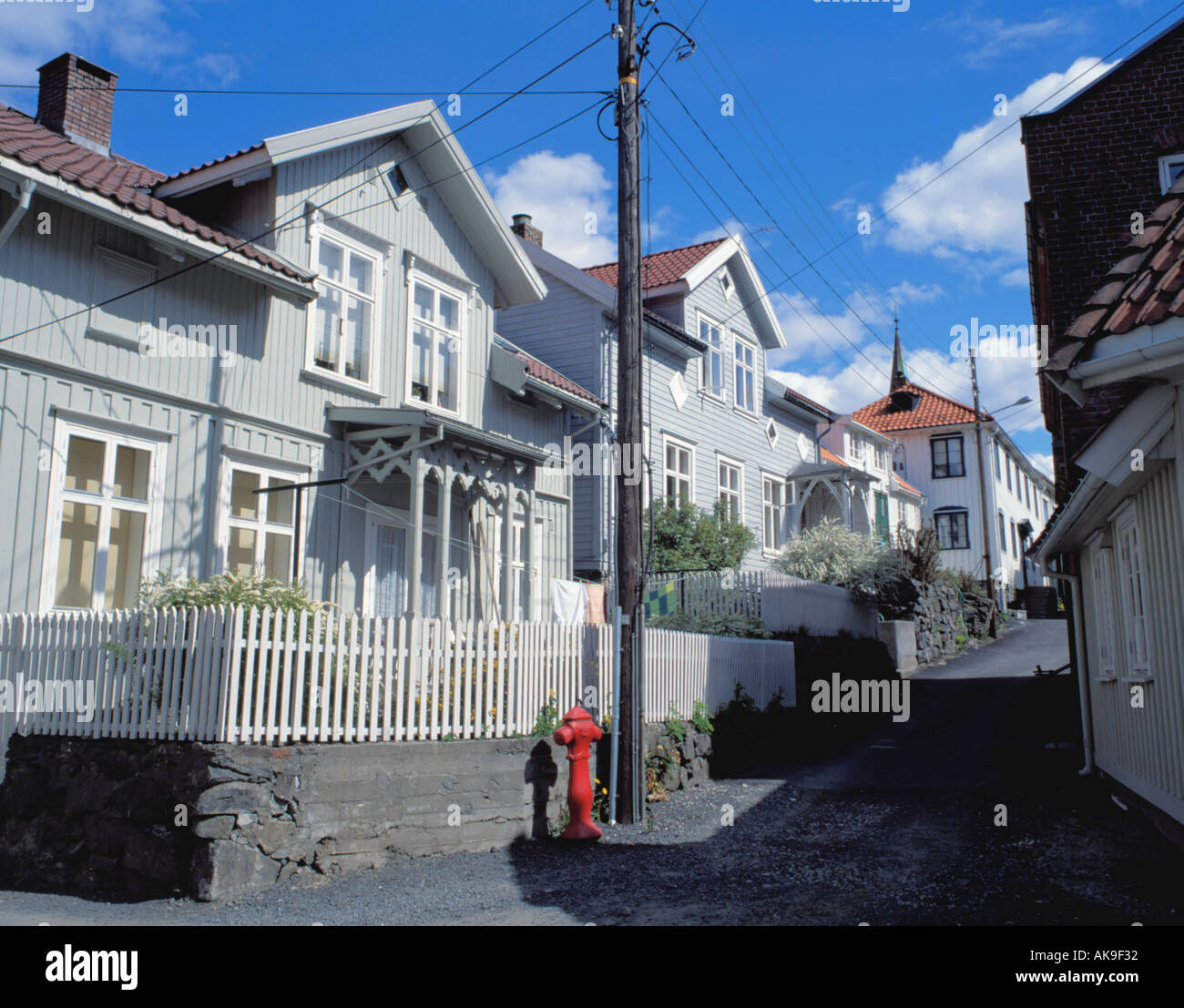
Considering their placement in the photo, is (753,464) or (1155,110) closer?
(1155,110)

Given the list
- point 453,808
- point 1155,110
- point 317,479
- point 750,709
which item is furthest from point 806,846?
point 1155,110

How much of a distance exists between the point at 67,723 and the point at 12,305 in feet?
12.8

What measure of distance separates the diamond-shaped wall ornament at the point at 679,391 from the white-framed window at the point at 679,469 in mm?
854

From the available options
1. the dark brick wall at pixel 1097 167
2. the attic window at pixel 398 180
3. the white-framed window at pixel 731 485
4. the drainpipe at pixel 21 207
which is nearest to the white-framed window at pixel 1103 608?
the dark brick wall at pixel 1097 167

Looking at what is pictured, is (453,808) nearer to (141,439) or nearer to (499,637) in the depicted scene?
(499,637)

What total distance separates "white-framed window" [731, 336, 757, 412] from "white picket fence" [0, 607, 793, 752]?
15.5 m

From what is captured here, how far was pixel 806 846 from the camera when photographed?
346 inches

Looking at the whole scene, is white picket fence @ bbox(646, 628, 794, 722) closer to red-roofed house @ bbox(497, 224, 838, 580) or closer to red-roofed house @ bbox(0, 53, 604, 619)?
red-roofed house @ bbox(0, 53, 604, 619)

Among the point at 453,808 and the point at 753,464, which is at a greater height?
the point at 753,464

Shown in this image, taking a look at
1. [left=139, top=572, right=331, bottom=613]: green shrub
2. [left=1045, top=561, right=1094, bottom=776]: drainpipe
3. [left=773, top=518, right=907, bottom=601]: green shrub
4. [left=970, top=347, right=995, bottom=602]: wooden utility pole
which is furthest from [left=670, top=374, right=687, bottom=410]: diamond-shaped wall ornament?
[left=970, top=347, right=995, bottom=602]: wooden utility pole

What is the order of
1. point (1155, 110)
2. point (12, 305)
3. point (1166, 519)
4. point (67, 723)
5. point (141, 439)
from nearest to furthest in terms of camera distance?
point (1166, 519), point (67, 723), point (12, 305), point (141, 439), point (1155, 110)

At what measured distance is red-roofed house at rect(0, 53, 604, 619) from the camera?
962 centimetres

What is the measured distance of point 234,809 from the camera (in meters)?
7.34

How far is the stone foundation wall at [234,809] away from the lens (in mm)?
7375
